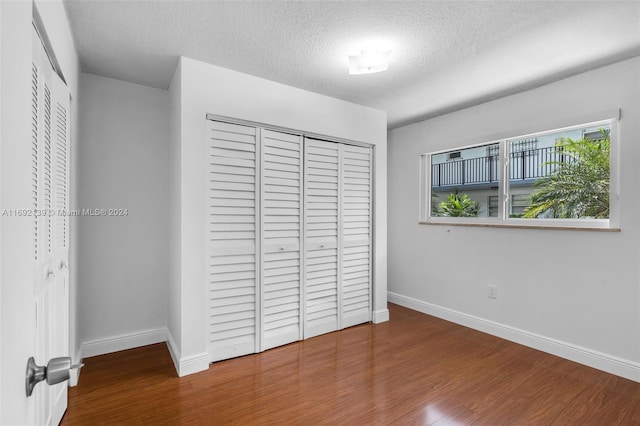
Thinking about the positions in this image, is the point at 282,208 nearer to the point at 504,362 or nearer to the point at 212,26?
the point at 212,26

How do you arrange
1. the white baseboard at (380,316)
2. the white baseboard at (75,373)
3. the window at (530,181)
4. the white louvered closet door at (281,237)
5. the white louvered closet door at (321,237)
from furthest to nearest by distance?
the white baseboard at (380,316) → the white louvered closet door at (321,237) → the white louvered closet door at (281,237) → the window at (530,181) → the white baseboard at (75,373)

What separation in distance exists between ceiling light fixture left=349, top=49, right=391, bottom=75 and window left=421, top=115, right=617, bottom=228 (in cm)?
167

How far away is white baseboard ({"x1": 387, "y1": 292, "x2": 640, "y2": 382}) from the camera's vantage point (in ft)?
7.97

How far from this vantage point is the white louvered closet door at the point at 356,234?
334 centimetres

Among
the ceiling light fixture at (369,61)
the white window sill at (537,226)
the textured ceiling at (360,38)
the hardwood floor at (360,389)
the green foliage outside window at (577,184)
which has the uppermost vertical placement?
the textured ceiling at (360,38)

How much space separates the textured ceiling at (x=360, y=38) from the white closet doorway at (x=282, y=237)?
0.61m

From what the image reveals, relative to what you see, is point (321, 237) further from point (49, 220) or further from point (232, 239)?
point (49, 220)

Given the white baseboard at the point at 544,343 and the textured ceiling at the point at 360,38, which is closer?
the textured ceiling at the point at 360,38

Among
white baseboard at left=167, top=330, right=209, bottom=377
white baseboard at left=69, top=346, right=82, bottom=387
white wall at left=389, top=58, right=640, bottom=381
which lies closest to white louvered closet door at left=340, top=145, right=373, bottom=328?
white wall at left=389, top=58, right=640, bottom=381

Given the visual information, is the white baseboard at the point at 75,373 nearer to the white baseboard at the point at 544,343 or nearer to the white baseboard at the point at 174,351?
the white baseboard at the point at 174,351

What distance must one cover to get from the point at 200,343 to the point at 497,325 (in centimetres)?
273

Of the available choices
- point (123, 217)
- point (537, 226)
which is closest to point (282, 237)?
point (123, 217)

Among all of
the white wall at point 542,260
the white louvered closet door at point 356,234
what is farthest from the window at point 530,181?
the white louvered closet door at point 356,234

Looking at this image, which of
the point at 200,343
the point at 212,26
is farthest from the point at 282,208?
the point at 212,26
